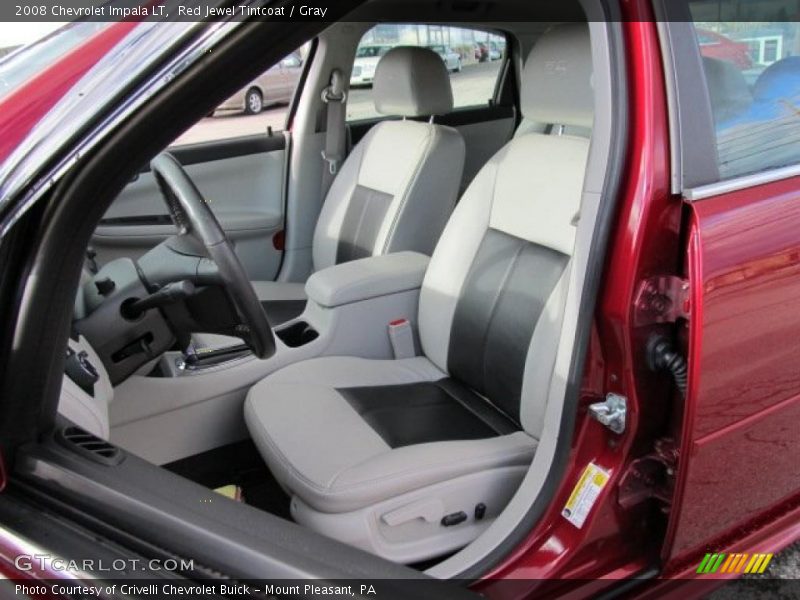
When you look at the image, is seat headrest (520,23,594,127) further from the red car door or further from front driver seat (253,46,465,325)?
front driver seat (253,46,465,325)

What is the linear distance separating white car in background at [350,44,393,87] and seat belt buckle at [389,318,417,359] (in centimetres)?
137

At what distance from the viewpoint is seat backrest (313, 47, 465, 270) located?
2770mm

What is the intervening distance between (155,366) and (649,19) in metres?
1.51

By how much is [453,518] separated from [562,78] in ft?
3.46

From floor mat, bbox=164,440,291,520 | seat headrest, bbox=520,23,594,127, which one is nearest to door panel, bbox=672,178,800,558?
seat headrest, bbox=520,23,594,127

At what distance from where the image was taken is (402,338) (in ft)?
7.69

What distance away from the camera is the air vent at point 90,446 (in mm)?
1030

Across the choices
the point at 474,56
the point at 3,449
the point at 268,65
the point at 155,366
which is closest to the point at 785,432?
the point at 268,65

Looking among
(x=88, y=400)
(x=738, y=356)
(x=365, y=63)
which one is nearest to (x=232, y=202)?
(x=365, y=63)

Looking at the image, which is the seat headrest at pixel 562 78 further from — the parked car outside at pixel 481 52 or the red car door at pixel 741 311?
the parked car outside at pixel 481 52

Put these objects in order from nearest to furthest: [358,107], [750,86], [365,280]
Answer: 1. [750,86]
2. [365,280]
3. [358,107]

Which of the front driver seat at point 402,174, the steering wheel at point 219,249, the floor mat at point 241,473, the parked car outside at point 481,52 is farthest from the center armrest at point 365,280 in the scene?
the parked car outside at point 481,52

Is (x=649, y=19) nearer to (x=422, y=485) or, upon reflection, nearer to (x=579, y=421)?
(x=579, y=421)

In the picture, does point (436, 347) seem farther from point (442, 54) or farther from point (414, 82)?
point (442, 54)
